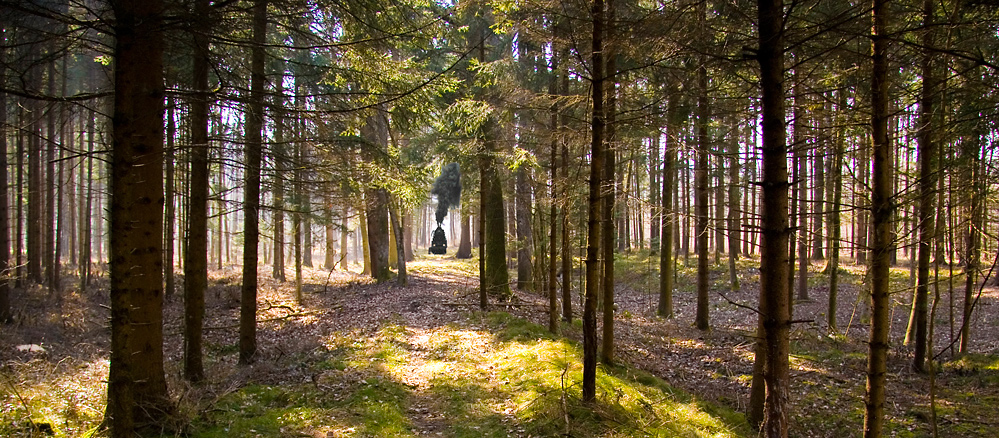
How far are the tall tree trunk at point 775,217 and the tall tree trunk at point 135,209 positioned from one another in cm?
481

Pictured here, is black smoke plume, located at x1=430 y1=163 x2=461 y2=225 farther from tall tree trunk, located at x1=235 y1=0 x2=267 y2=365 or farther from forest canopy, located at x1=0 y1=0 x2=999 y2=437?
tall tree trunk, located at x1=235 y1=0 x2=267 y2=365

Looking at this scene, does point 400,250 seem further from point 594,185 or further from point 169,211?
point 594,185

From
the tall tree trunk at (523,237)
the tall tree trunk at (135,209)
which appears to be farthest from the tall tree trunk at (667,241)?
the tall tree trunk at (135,209)

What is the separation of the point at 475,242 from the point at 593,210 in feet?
136

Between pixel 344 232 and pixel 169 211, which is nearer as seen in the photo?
pixel 169 211

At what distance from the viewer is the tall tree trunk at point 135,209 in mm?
4086

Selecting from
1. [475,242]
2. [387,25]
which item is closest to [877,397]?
[387,25]

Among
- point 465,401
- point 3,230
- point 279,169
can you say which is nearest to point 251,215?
point 279,169

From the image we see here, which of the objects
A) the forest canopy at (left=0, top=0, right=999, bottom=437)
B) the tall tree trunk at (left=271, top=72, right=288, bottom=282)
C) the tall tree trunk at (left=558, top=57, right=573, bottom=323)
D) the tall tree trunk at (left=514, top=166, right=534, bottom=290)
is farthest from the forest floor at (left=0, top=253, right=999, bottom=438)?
the tall tree trunk at (left=514, top=166, right=534, bottom=290)

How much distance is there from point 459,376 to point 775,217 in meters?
6.23

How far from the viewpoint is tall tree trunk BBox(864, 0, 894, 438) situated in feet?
16.4

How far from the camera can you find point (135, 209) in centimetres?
438

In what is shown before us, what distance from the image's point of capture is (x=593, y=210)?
6.34 m

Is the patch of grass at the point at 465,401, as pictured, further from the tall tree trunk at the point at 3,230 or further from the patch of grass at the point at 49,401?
the tall tree trunk at the point at 3,230
